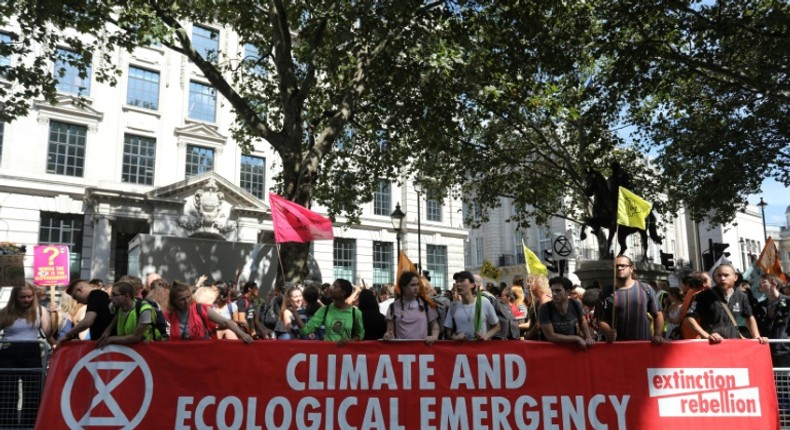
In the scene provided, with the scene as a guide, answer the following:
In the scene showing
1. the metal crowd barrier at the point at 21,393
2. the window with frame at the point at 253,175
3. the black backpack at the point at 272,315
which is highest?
the window with frame at the point at 253,175

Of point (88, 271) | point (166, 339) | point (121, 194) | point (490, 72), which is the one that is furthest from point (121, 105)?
point (166, 339)

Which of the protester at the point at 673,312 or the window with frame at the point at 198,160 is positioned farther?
the window with frame at the point at 198,160

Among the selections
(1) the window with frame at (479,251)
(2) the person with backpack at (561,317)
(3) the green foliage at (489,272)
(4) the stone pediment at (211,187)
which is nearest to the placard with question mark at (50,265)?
(3) the green foliage at (489,272)

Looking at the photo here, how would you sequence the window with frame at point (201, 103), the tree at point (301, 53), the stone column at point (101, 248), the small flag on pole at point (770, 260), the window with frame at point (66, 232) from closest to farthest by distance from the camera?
the small flag on pole at point (770, 260) → the tree at point (301, 53) → the window with frame at point (66, 232) → the stone column at point (101, 248) → the window with frame at point (201, 103)

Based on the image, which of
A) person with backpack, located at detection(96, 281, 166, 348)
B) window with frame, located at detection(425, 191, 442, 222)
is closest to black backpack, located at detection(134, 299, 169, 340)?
person with backpack, located at detection(96, 281, 166, 348)

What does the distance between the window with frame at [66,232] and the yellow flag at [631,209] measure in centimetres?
2220

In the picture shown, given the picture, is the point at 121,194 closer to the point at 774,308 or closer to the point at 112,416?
the point at 112,416

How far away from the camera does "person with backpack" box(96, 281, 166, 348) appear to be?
5.78 meters

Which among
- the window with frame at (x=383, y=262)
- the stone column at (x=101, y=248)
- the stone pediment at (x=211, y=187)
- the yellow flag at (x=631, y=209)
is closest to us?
the yellow flag at (x=631, y=209)

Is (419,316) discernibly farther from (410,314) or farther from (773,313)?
(773,313)

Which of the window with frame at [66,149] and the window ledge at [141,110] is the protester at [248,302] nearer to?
the window with frame at [66,149]

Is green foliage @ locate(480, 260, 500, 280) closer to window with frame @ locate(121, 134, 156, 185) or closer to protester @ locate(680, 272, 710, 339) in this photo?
protester @ locate(680, 272, 710, 339)

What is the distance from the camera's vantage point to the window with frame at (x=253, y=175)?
96.3 feet

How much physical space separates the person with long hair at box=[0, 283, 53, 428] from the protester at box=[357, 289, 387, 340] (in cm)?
339
